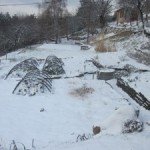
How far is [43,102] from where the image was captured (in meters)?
10.2

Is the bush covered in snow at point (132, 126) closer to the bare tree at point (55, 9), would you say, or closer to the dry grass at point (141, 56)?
the dry grass at point (141, 56)

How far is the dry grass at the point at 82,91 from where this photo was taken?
35.8 ft

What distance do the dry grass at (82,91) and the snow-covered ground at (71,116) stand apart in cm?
11

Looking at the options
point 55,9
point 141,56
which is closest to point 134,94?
point 141,56

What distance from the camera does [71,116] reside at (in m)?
8.81

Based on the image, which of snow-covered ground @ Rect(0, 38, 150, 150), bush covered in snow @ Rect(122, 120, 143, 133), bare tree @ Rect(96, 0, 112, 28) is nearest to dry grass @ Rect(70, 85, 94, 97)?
snow-covered ground @ Rect(0, 38, 150, 150)

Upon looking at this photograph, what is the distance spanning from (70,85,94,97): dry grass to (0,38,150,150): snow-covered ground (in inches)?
4.3

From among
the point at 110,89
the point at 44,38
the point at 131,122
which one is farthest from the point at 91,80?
the point at 44,38

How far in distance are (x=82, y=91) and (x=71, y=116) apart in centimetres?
254

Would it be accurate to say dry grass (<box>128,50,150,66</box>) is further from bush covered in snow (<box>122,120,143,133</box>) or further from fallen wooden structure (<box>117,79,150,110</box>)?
bush covered in snow (<box>122,120,143,133</box>)

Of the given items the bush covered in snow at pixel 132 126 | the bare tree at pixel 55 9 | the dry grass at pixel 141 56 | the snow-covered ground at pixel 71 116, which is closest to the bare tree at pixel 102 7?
the bare tree at pixel 55 9

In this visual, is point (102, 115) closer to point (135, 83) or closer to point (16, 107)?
point (16, 107)

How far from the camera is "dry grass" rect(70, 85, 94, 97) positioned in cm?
1092

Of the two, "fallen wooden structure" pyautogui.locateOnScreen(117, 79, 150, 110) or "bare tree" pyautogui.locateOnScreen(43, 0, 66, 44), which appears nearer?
"fallen wooden structure" pyautogui.locateOnScreen(117, 79, 150, 110)
